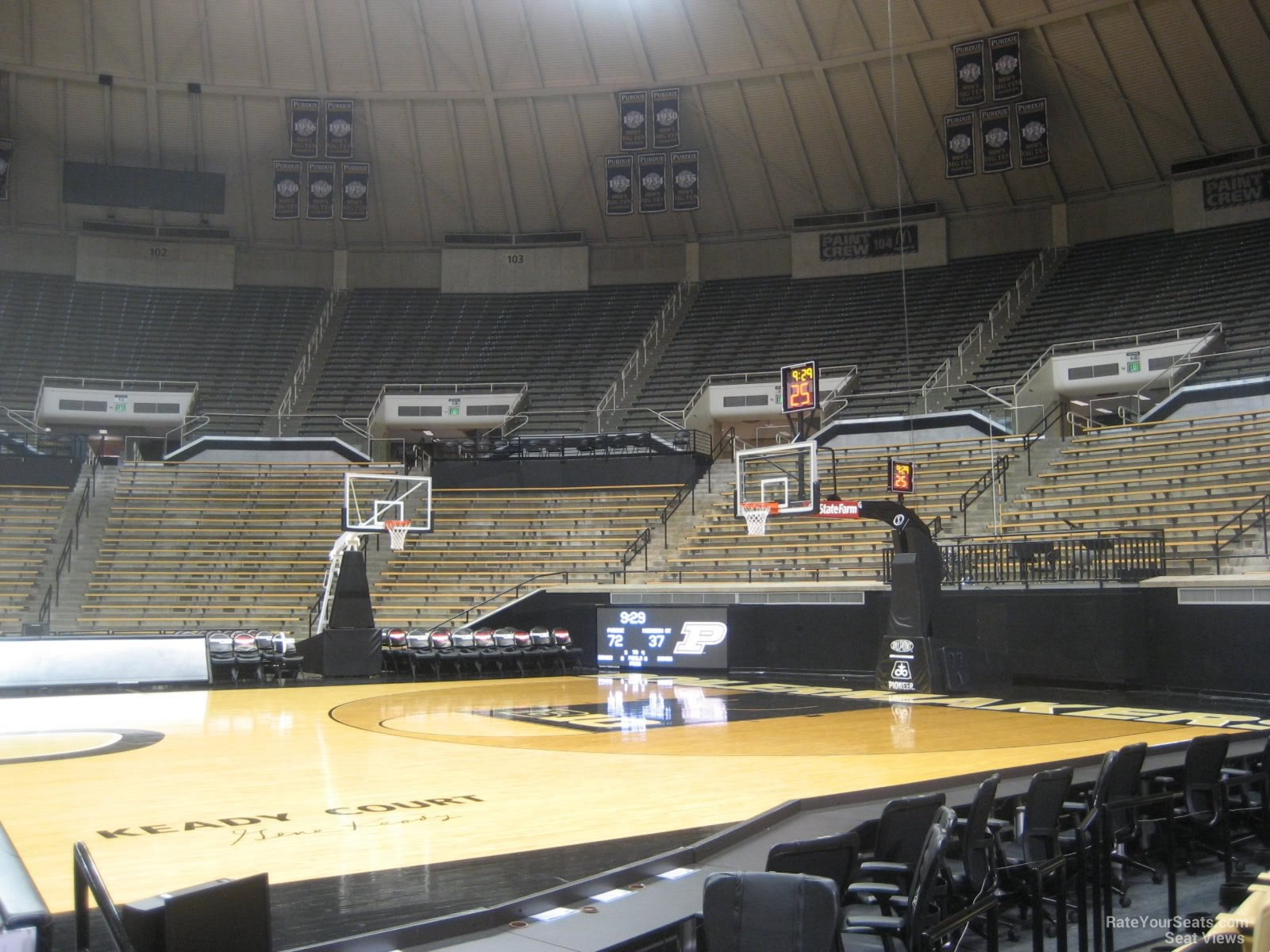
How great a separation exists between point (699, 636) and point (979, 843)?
16.8 meters

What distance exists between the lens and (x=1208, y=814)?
27.7 ft

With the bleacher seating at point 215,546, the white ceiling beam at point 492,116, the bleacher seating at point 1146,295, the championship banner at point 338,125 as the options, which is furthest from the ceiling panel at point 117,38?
the bleacher seating at point 1146,295

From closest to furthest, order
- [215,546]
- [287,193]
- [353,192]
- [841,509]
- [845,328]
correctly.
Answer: [841,509] < [215,546] < [845,328] < [287,193] < [353,192]

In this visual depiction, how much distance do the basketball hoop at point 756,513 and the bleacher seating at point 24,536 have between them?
16.4m

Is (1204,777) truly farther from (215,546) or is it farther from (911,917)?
(215,546)

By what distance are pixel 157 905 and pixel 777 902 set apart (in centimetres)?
222

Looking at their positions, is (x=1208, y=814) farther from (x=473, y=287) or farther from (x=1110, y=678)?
(x=473, y=287)

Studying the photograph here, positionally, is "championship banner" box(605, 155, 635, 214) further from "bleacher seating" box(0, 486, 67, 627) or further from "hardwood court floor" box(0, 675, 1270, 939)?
"hardwood court floor" box(0, 675, 1270, 939)

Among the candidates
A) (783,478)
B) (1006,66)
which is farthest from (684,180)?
(783,478)

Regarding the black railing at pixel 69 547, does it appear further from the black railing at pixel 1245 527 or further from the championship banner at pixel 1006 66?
the championship banner at pixel 1006 66

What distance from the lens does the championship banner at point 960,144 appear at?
31.8m

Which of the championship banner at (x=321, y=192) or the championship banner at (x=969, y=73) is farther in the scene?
the championship banner at (x=321, y=192)

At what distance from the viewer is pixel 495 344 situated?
→ 37281mm

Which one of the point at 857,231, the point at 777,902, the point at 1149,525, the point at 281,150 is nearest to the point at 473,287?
the point at 281,150
